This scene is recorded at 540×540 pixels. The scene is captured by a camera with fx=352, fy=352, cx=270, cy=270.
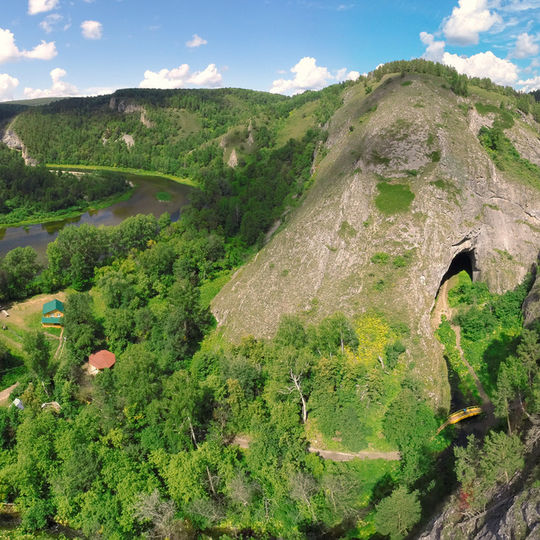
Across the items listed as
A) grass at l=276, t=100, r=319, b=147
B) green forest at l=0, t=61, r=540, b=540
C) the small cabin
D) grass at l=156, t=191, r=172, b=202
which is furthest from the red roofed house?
grass at l=276, t=100, r=319, b=147

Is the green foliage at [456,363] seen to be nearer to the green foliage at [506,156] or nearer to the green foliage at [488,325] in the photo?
the green foliage at [488,325]

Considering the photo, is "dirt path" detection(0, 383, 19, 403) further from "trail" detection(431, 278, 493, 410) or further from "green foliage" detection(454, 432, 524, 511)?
"trail" detection(431, 278, 493, 410)

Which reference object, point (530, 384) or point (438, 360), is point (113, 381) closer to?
point (438, 360)

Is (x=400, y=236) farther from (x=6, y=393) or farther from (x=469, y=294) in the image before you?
(x=6, y=393)

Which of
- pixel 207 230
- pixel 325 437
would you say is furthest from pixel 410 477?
pixel 207 230

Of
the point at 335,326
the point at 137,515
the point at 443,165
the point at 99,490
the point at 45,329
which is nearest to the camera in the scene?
the point at 137,515

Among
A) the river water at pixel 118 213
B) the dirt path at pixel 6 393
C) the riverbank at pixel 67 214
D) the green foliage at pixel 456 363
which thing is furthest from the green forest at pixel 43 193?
the green foliage at pixel 456 363

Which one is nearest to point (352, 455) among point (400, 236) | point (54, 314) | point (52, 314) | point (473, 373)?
point (473, 373)
